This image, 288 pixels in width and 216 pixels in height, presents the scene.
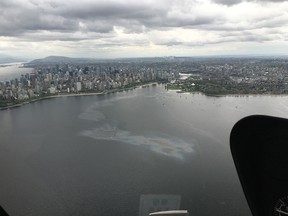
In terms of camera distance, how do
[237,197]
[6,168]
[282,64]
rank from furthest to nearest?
[282,64] → [6,168] → [237,197]

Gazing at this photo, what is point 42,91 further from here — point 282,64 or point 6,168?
point 282,64

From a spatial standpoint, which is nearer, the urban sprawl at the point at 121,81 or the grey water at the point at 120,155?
the grey water at the point at 120,155

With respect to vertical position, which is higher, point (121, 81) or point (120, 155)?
point (121, 81)

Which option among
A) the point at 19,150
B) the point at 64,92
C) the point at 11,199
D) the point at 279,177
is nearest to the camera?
the point at 279,177

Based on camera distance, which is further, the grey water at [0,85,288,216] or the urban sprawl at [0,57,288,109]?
the urban sprawl at [0,57,288,109]

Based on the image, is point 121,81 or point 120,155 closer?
point 120,155

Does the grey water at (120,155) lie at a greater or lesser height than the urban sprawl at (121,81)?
lesser

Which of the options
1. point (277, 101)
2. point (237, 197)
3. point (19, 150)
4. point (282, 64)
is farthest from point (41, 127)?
point (282, 64)

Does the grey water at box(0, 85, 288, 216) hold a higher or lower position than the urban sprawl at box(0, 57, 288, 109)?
lower
